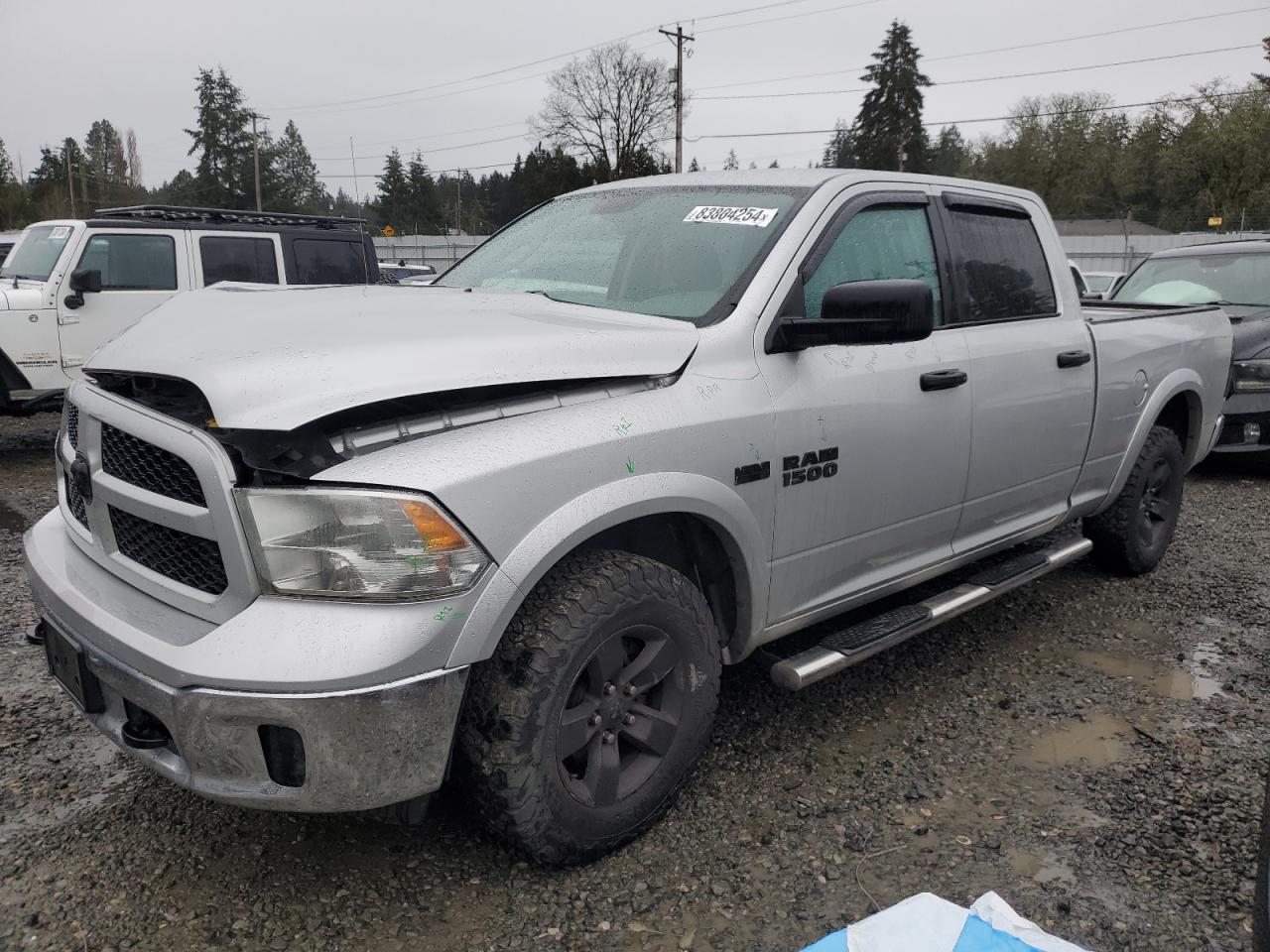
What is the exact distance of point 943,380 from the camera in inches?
130

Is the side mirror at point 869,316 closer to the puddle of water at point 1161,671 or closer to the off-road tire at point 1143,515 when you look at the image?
the puddle of water at point 1161,671

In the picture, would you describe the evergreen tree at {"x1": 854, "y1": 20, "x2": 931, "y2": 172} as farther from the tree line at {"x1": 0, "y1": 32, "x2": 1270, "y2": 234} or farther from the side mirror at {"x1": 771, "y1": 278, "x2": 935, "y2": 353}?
the side mirror at {"x1": 771, "y1": 278, "x2": 935, "y2": 353}

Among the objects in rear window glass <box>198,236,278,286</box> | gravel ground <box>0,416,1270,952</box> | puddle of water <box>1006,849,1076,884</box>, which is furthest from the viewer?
rear window glass <box>198,236,278,286</box>

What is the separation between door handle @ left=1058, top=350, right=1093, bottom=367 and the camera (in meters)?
3.93

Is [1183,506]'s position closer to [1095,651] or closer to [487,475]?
[1095,651]

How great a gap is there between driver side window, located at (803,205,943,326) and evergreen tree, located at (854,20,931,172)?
224 feet

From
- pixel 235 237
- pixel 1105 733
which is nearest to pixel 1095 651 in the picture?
pixel 1105 733

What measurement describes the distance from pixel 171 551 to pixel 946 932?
1963 mm

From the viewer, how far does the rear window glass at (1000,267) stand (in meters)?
3.68

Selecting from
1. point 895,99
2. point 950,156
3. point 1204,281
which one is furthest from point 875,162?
point 1204,281

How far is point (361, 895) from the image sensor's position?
95.2 inches

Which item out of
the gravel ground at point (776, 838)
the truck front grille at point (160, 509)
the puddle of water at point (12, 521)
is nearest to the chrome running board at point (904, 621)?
the gravel ground at point (776, 838)

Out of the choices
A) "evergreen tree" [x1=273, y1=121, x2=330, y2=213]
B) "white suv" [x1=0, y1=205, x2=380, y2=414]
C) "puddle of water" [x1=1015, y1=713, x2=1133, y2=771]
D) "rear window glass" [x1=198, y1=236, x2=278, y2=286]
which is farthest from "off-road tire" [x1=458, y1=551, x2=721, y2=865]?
"evergreen tree" [x1=273, y1=121, x2=330, y2=213]

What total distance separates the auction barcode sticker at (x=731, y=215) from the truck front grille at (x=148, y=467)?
5.92 ft
